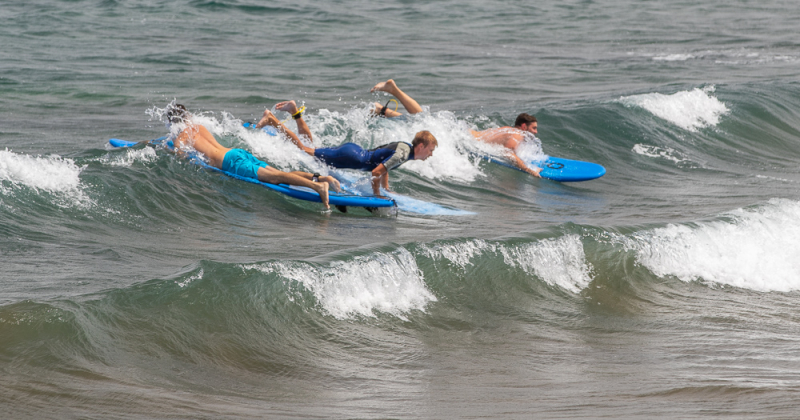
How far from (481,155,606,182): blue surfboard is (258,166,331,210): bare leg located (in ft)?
12.2

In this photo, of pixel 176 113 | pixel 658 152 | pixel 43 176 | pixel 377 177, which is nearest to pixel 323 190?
pixel 377 177

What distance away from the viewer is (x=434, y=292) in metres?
6.55

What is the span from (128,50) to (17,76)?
14.1 ft

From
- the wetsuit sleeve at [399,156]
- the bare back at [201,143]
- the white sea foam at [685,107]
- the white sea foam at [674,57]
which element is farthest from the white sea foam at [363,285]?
the white sea foam at [674,57]

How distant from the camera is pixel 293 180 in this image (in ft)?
29.7

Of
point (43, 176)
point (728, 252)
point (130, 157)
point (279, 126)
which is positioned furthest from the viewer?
point (279, 126)

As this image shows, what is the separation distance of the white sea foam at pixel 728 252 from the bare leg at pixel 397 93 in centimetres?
470

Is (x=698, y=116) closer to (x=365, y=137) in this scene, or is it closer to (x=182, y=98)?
(x=365, y=137)

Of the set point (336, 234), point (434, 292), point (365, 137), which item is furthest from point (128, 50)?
point (434, 292)

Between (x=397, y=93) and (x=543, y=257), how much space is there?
17.0 feet

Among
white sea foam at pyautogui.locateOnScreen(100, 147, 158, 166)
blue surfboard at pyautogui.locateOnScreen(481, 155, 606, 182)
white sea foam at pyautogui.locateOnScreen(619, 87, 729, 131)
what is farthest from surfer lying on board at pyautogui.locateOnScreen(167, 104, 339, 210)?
white sea foam at pyautogui.locateOnScreen(619, 87, 729, 131)

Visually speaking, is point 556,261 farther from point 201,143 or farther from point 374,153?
point 201,143

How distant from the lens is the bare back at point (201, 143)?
380 inches

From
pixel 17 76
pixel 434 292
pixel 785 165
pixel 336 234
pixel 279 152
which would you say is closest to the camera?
pixel 434 292
